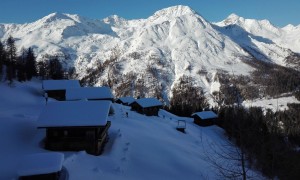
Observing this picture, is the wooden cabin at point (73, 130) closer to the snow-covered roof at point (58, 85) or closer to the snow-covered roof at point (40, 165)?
the snow-covered roof at point (40, 165)

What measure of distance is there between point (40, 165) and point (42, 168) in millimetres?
468

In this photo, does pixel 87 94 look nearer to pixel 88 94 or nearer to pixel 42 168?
pixel 88 94

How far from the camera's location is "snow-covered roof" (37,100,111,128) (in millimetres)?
33188

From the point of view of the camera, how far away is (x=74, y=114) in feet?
114

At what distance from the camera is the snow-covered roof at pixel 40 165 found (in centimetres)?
2361

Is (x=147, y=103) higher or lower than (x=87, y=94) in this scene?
lower

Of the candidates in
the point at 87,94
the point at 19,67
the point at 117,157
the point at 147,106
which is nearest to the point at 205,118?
the point at 147,106

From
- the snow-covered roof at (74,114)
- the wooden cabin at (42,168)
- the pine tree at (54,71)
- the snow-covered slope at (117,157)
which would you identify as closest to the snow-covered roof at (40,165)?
the wooden cabin at (42,168)

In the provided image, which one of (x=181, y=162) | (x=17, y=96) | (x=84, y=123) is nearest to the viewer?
(x=84, y=123)

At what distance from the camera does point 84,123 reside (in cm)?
3322

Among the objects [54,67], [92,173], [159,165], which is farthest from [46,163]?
→ [54,67]

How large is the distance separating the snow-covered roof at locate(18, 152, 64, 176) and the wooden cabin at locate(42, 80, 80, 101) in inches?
1930

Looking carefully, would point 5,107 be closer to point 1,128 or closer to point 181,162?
point 1,128

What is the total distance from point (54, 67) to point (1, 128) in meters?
81.5
